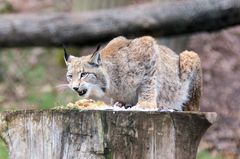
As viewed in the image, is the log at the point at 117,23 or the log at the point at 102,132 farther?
the log at the point at 117,23

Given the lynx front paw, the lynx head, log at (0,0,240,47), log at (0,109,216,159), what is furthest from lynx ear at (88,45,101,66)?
log at (0,0,240,47)

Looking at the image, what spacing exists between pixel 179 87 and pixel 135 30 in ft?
12.6

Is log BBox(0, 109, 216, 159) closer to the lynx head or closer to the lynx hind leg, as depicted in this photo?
the lynx head

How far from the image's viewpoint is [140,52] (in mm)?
6391

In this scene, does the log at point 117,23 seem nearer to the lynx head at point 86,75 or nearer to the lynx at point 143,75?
the lynx at point 143,75

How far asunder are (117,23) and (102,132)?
5.60m

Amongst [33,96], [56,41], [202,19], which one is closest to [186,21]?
[202,19]

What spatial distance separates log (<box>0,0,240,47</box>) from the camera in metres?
9.80

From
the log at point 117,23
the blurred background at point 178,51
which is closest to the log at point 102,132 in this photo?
the log at point 117,23

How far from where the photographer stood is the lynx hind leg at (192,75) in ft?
21.3

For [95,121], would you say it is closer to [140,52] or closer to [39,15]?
[140,52]

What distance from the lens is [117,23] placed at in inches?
405

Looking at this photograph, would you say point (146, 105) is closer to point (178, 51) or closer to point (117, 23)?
point (117, 23)

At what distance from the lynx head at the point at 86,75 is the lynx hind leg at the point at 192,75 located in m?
0.79
